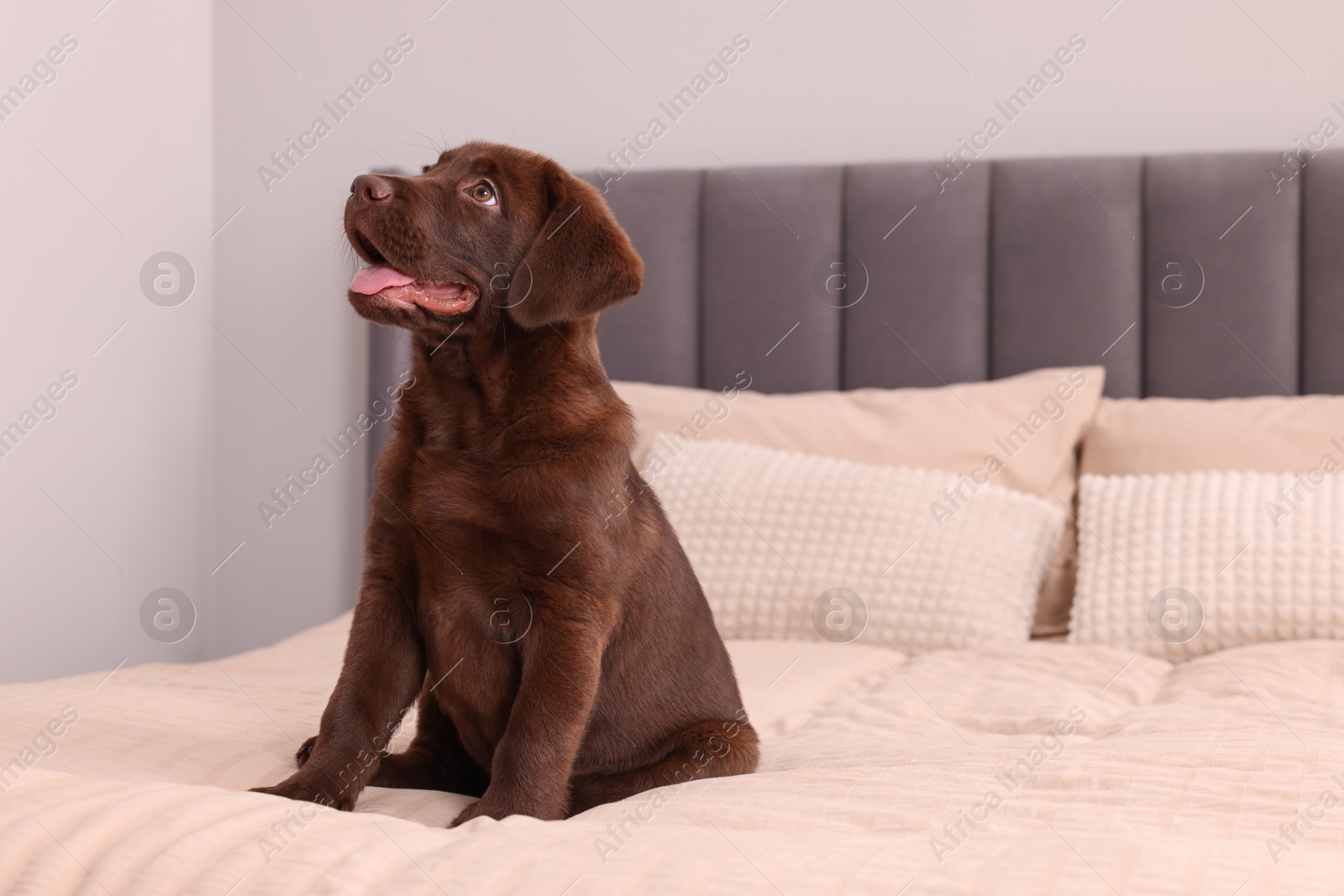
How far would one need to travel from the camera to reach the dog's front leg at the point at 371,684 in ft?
3.29

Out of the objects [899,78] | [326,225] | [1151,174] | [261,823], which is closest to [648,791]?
[261,823]

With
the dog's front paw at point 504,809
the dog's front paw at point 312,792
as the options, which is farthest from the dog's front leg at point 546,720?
the dog's front paw at point 312,792

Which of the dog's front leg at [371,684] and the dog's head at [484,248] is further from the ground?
the dog's head at [484,248]

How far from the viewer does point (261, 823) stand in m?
0.74

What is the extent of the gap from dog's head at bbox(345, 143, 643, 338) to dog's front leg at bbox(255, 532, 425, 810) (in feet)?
0.78

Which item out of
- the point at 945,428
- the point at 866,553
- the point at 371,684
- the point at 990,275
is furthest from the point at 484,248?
the point at 990,275

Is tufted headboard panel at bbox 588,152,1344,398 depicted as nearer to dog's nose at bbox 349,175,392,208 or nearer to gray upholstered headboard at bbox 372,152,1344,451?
gray upholstered headboard at bbox 372,152,1344,451

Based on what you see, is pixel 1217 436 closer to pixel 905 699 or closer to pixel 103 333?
pixel 905 699

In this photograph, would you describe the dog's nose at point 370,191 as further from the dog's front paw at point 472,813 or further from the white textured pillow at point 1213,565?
the white textured pillow at point 1213,565

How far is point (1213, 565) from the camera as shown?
1.86 metres

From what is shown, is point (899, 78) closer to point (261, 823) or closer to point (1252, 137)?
point (1252, 137)

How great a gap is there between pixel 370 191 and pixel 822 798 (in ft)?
2.37

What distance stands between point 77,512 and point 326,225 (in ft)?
3.40

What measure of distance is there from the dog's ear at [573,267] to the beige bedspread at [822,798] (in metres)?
0.48
